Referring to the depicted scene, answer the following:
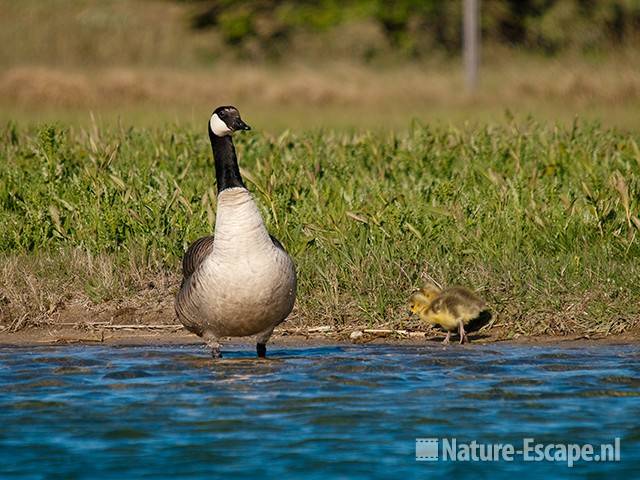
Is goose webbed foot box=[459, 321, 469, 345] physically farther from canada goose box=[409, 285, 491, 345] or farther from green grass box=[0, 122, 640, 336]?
green grass box=[0, 122, 640, 336]

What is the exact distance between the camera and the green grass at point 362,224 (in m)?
9.28

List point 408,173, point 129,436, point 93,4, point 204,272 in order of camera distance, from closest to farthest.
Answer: point 129,436
point 204,272
point 408,173
point 93,4

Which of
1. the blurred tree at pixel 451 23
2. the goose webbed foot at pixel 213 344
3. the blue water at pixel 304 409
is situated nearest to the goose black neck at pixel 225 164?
the goose webbed foot at pixel 213 344

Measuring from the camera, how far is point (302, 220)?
10711 mm

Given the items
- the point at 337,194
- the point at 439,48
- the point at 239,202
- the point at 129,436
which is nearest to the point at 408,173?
the point at 337,194

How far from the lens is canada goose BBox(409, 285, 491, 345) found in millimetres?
8453

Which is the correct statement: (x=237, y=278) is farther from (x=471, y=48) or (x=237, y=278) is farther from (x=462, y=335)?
(x=471, y=48)

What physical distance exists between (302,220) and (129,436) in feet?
14.4

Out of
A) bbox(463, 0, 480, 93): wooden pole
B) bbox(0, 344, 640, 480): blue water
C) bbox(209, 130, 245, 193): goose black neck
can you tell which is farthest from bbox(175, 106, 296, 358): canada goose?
bbox(463, 0, 480, 93): wooden pole

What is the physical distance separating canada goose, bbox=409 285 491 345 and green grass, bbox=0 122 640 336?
Result: 17.2 inches

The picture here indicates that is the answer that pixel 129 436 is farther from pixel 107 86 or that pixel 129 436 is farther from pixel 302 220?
pixel 107 86

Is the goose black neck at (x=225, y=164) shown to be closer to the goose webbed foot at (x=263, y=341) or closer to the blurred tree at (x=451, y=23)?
the goose webbed foot at (x=263, y=341)

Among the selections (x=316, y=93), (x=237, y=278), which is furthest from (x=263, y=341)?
(x=316, y=93)

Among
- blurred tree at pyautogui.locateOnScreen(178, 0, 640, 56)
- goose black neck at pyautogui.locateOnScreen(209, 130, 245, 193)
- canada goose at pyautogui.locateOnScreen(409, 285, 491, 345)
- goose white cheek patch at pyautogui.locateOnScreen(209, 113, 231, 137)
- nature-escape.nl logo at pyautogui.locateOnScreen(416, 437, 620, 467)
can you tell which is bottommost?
nature-escape.nl logo at pyautogui.locateOnScreen(416, 437, 620, 467)
